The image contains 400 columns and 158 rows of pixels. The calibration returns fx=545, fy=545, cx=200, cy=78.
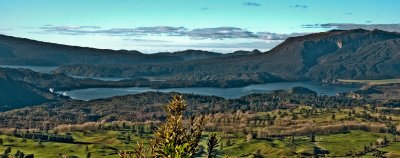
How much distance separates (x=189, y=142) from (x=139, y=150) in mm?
2602

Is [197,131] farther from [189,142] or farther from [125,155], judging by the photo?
[125,155]

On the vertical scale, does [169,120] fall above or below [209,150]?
above

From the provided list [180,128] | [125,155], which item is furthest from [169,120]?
[125,155]

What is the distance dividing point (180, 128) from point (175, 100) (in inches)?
58.0

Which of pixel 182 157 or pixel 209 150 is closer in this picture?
pixel 182 157

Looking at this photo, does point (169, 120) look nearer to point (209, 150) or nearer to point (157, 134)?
point (157, 134)

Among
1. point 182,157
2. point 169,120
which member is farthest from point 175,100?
point 182,157

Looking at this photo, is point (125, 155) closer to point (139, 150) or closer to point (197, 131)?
point (139, 150)

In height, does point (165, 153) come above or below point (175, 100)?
below

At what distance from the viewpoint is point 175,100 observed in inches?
A: 1112

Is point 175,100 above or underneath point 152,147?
above

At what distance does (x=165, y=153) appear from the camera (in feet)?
91.9

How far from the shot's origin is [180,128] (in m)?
28.0

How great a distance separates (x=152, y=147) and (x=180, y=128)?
2.23 metres
